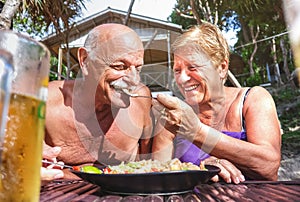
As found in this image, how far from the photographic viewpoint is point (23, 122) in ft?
1.18

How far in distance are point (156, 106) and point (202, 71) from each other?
498mm

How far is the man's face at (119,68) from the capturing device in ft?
5.28

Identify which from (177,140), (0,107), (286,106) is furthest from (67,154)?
(286,106)

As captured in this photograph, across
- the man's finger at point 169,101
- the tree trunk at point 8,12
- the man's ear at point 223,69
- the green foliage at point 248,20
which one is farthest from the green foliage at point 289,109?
the man's finger at point 169,101

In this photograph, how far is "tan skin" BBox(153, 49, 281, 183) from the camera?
1.16 m

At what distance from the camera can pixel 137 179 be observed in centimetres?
79

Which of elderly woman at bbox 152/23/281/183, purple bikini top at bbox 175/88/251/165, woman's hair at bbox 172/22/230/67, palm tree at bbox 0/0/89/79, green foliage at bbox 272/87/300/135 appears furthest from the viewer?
green foliage at bbox 272/87/300/135

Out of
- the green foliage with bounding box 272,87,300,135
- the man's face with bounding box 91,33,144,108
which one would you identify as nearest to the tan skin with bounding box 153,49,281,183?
the man's face with bounding box 91,33,144,108

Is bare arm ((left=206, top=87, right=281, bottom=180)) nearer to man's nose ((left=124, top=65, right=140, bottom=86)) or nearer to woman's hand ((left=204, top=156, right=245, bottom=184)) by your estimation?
woman's hand ((left=204, top=156, right=245, bottom=184))

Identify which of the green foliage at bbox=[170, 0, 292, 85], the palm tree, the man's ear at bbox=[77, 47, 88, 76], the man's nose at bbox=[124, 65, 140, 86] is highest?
the green foliage at bbox=[170, 0, 292, 85]

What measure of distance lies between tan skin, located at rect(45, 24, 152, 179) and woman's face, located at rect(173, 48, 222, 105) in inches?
10.2

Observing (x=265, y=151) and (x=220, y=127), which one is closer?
(x=265, y=151)

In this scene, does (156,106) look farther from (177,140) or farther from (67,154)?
(67,154)

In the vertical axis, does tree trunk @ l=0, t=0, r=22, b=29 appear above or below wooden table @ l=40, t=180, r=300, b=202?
above
